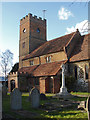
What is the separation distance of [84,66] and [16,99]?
13.8 m

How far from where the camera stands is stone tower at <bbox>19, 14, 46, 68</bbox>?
110 feet

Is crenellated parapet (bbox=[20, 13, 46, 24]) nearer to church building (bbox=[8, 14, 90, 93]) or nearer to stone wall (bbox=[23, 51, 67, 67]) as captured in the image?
church building (bbox=[8, 14, 90, 93])

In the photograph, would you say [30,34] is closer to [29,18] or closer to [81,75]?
[29,18]

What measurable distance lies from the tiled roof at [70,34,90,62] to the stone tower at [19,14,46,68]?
13.1 meters

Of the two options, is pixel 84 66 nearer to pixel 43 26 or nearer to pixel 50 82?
pixel 50 82

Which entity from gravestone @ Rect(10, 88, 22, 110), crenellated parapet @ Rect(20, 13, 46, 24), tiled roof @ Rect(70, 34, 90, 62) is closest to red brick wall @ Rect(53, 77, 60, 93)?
tiled roof @ Rect(70, 34, 90, 62)

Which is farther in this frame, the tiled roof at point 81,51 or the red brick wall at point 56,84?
the tiled roof at point 81,51

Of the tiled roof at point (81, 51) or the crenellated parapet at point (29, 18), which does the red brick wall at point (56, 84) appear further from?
the crenellated parapet at point (29, 18)

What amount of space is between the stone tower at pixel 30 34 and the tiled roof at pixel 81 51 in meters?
13.1

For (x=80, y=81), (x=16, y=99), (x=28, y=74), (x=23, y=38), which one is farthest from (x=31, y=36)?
(x=16, y=99)

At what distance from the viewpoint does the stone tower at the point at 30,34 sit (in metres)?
33.5

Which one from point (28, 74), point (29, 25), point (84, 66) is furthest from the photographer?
point (29, 25)

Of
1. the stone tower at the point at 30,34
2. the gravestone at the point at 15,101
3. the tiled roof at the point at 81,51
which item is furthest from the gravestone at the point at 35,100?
the stone tower at the point at 30,34

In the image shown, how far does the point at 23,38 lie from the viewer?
35344 mm
